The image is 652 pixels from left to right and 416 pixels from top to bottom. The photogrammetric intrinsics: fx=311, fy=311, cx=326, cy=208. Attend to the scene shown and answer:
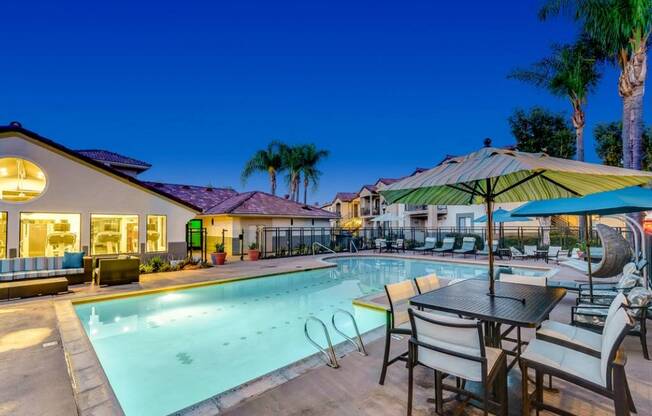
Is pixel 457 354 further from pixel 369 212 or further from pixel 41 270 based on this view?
pixel 369 212

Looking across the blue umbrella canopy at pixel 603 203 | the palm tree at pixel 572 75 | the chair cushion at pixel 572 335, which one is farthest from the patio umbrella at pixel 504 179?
the palm tree at pixel 572 75

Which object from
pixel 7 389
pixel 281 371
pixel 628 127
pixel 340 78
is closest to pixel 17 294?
pixel 7 389

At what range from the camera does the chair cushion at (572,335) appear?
2.64 m

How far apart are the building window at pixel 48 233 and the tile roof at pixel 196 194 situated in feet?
30.5

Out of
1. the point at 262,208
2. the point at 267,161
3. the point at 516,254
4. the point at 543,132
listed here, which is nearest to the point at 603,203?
the point at 516,254

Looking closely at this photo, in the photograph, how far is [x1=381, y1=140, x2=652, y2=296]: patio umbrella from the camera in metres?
2.62

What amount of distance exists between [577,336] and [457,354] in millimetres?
1421

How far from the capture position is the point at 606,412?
2.56 metres

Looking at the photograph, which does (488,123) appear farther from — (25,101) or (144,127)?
(25,101)

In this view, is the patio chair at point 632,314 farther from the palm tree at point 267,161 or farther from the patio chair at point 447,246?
the palm tree at point 267,161

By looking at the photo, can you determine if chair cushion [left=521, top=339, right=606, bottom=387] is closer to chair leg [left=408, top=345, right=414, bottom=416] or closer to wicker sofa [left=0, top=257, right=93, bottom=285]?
chair leg [left=408, top=345, right=414, bottom=416]

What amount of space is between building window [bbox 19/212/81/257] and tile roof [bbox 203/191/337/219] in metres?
7.13

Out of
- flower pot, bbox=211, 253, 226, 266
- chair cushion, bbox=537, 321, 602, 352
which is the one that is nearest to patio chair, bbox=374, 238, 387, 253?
flower pot, bbox=211, 253, 226, 266

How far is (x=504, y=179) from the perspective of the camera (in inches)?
163
